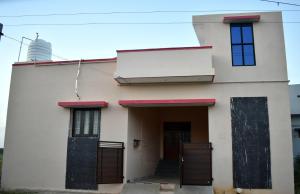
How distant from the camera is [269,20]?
38.8 ft

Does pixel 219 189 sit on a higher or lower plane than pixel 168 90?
lower

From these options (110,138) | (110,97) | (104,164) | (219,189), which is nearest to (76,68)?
(110,97)

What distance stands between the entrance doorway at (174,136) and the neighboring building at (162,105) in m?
3.53

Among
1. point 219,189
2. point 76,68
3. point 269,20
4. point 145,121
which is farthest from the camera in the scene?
point 145,121

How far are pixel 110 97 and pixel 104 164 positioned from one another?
8.81 ft

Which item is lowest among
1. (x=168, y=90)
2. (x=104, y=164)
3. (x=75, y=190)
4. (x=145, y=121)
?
(x=75, y=190)

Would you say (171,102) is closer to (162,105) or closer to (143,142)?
(162,105)

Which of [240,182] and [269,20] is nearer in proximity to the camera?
[240,182]

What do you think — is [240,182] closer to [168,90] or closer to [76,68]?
[168,90]

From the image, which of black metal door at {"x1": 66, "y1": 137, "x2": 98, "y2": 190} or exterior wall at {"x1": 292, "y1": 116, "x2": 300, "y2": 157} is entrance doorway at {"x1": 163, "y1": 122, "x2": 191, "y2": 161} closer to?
black metal door at {"x1": 66, "y1": 137, "x2": 98, "y2": 190}

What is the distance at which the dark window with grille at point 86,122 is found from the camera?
1231cm

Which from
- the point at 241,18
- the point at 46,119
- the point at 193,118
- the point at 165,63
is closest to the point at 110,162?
the point at 46,119

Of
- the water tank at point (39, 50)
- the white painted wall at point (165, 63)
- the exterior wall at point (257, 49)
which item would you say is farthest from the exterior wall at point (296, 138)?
the water tank at point (39, 50)

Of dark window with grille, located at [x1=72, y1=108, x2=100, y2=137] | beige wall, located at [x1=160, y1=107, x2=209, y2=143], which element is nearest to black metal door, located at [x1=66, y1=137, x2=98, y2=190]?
dark window with grille, located at [x1=72, y1=108, x2=100, y2=137]
